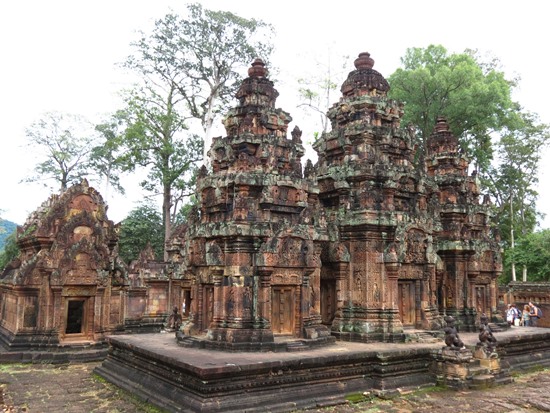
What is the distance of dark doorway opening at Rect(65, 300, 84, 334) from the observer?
48.0ft

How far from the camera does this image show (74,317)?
14.9 meters

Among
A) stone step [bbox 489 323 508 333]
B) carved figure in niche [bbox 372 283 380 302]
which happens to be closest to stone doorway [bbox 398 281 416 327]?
carved figure in niche [bbox 372 283 380 302]

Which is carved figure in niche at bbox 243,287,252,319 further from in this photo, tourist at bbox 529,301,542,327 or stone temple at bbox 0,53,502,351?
tourist at bbox 529,301,542,327

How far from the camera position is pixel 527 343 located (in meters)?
13.4

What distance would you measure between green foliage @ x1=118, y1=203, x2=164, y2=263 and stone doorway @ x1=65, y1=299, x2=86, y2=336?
1901 centimetres

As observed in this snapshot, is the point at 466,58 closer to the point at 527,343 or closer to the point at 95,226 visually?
the point at 527,343

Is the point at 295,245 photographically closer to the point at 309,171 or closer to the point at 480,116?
the point at 309,171

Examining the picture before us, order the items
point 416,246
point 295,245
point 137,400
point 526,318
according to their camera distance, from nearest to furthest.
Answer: point 137,400 → point 295,245 → point 416,246 → point 526,318

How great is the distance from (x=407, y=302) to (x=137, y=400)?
7.62 meters

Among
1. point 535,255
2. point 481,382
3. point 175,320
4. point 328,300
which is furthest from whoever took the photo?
point 535,255

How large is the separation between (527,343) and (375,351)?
6032 millimetres

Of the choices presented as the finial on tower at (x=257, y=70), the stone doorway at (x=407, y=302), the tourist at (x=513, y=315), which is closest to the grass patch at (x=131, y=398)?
the stone doorway at (x=407, y=302)

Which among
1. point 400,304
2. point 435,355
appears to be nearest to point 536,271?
point 400,304

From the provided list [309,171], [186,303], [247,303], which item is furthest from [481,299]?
[186,303]
